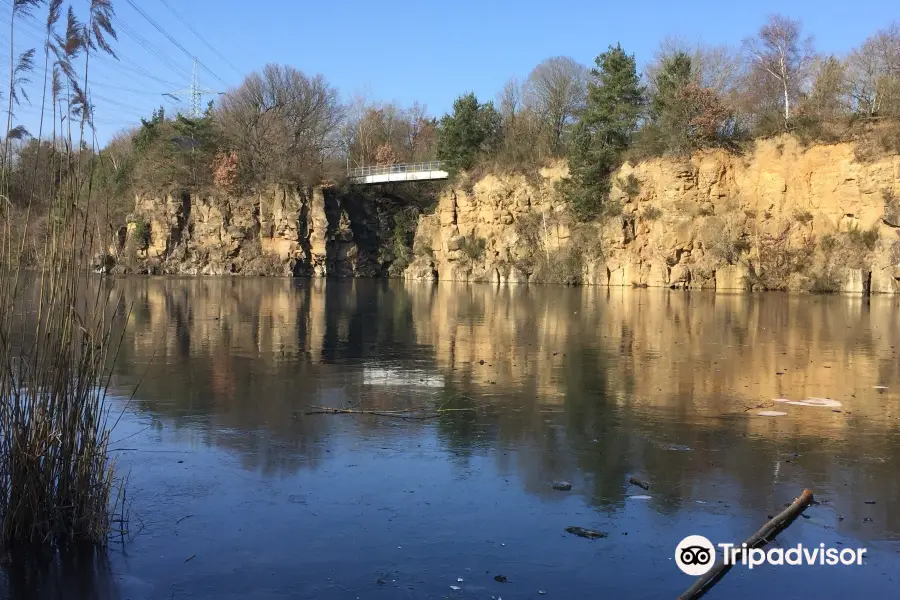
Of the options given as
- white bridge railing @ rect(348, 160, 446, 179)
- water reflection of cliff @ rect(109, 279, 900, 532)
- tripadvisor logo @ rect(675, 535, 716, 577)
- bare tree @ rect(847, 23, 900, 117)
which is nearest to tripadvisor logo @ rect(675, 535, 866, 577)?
tripadvisor logo @ rect(675, 535, 716, 577)

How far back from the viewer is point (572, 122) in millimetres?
58969

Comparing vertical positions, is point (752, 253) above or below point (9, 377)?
Result: above

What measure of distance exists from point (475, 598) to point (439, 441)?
3524 millimetres

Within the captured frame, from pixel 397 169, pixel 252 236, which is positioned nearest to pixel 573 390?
pixel 397 169

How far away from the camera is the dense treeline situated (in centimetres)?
4525

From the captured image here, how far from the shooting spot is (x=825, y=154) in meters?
43.0

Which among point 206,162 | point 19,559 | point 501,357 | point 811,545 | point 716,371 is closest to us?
point 19,559

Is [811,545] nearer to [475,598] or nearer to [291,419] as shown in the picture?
[475,598]

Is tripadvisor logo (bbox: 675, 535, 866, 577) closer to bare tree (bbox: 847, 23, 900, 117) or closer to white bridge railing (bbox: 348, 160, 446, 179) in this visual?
bare tree (bbox: 847, 23, 900, 117)

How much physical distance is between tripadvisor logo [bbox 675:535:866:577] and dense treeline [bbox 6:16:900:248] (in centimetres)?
3068

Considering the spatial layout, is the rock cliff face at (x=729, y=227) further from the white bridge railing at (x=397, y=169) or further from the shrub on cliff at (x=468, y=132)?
the white bridge railing at (x=397, y=169)

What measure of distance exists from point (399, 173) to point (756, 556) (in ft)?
204

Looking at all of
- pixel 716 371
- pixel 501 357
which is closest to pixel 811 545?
pixel 716 371

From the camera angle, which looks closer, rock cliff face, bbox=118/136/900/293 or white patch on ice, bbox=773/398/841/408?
white patch on ice, bbox=773/398/841/408
